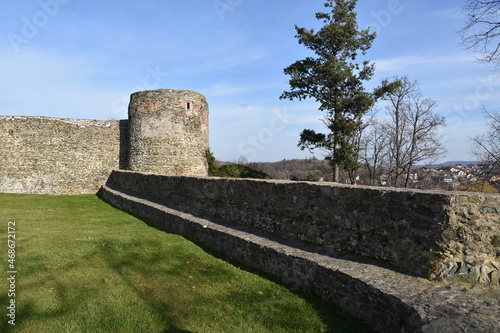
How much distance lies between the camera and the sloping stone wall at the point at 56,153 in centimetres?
1650

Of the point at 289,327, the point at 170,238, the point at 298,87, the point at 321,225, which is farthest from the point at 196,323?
the point at 298,87

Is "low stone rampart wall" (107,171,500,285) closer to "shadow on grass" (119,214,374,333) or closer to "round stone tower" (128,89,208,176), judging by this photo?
"shadow on grass" (119,214,374,333)

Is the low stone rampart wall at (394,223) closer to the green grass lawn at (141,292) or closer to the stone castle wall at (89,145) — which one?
the green grass lawn at (141,292)

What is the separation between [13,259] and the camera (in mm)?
5441

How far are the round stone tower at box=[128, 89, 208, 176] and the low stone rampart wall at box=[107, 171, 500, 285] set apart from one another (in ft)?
36.5

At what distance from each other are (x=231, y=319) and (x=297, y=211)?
2.20 meters

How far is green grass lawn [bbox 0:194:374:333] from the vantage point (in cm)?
352

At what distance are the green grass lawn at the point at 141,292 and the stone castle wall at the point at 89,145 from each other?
10.1m

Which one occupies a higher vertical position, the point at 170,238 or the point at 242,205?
the point at 242,205

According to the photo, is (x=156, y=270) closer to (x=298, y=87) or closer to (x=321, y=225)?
(x=321, y=225)

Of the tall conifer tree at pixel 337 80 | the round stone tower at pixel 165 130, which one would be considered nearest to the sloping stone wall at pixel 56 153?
the round stone tower at pixel 165 130

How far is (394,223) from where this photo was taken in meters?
3.90

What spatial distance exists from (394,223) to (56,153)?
17960 millimetres

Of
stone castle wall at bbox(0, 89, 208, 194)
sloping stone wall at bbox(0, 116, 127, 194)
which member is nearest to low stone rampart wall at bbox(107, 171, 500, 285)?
stone castle wall at bbox(0, 89, 208, 194)
